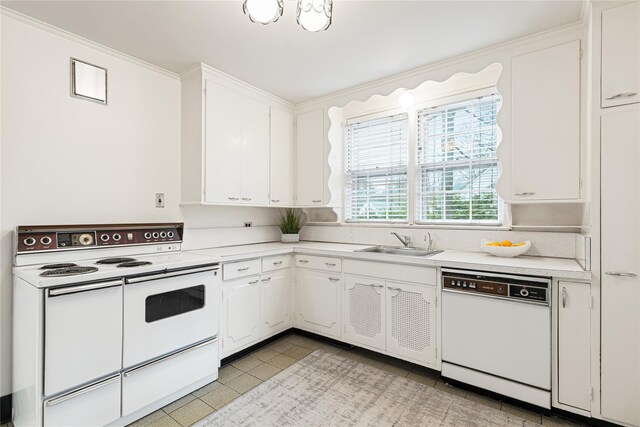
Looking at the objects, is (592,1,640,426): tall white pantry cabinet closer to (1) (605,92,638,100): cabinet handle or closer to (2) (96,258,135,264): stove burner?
(1) (605,92,638,100): cabinet handle

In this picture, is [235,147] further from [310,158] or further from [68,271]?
[68,271]

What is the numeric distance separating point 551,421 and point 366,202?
2405mm

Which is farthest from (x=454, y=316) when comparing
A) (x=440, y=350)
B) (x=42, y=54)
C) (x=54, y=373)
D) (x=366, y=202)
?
(x=42, y=54)

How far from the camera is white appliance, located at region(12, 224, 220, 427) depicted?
65.3 inches

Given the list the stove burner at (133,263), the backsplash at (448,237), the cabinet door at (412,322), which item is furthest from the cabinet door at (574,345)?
the stove burner at (133,263)

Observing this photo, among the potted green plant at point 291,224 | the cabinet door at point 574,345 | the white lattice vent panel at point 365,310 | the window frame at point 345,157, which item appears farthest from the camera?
the potted green plant at point 291,224

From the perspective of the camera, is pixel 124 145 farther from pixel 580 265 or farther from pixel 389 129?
pixel 580 265

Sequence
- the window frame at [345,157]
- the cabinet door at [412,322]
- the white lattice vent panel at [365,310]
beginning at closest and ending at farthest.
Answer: the cabinet door at [412,322], the white lattice vent panel at [365,310], the window frame at [345,157]

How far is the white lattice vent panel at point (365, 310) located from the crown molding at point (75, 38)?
8.69 feet

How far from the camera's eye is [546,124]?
7.44ft

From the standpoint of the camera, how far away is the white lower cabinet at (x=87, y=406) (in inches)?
65.3

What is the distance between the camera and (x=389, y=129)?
3.50 m

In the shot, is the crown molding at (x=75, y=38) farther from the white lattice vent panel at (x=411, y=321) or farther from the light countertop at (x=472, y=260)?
the white lattice vent panel at (x=411, y=321)

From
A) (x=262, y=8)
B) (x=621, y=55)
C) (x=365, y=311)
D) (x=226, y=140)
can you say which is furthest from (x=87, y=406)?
(x=621, y=55)
